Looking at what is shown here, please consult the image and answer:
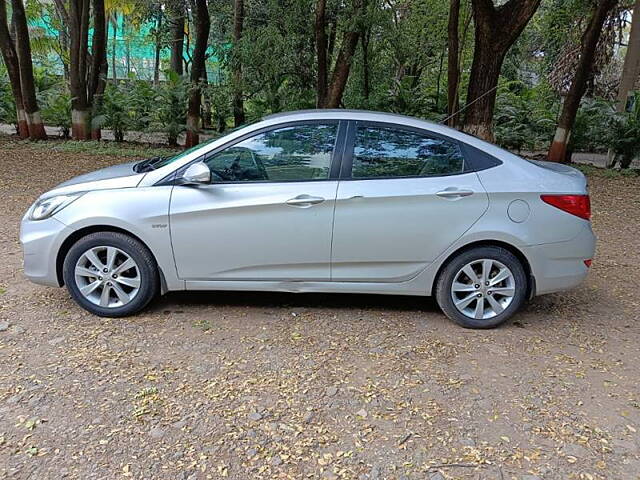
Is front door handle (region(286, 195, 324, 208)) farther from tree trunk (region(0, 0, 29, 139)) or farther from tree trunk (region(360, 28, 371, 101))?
tree trunk (region(0, 0, 29, 139))

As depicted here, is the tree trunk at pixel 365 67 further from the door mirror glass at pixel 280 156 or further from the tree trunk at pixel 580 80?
the door mirror glass at pixel 280 156

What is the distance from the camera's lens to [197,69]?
12695 mm

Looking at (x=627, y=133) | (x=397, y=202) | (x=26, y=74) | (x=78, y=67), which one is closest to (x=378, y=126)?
(x=397, y=202)

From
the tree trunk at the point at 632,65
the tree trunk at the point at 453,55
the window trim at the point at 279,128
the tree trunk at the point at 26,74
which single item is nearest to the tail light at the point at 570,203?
the window trim at the point at 279,128

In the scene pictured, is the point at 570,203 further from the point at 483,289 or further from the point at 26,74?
the point at 26,74

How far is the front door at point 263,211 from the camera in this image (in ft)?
12.9

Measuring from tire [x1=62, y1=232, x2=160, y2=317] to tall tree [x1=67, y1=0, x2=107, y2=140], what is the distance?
10385 mm

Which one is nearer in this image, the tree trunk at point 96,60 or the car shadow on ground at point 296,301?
the car shadow on ground at point 296,301

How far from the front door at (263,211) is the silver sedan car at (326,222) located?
0.03 feet

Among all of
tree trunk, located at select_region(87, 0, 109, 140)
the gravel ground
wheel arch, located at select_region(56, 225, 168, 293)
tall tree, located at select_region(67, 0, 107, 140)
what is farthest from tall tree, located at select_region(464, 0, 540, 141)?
tree trunk, located at select_region(87, 0, 109, 140)

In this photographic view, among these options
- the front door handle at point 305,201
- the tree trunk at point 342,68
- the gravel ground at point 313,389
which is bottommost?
the gravel ground at point 313,389

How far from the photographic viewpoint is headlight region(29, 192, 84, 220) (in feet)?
13.1

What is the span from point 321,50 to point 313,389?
343 inches

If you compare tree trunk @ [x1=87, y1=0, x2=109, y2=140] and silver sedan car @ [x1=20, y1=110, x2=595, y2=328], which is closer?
silver sedan car @ [x1=20, y1=110, x2=595, y2=328]
